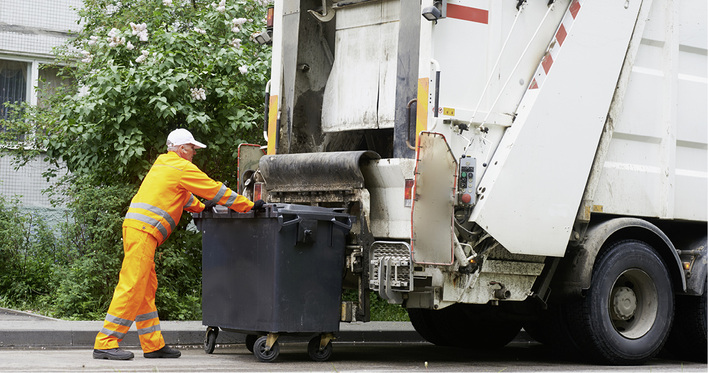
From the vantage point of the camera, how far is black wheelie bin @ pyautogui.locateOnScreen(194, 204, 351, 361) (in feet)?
20.9

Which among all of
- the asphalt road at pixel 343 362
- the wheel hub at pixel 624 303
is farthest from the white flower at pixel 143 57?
the wheel hub at pixel 624 303

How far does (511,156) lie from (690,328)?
219cm

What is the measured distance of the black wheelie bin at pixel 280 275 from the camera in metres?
6.38

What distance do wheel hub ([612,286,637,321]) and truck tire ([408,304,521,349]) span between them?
3.61 ft

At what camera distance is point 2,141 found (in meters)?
10.6

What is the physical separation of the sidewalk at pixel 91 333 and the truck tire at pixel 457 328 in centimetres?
50

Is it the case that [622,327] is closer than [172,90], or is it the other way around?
[622,327]

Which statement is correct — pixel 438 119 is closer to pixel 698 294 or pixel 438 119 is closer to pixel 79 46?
pixel 698 294

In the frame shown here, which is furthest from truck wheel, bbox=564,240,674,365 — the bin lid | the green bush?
the green bush

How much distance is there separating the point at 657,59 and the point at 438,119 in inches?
73.8

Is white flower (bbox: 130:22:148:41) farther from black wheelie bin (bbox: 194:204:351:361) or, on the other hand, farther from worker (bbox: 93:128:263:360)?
black wheelie bin (bbox: 194:204:351:361)

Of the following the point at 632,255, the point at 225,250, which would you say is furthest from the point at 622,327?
the point at 225,250

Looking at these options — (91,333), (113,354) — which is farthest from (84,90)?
(113,354)

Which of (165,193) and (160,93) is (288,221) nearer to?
(165,193)
